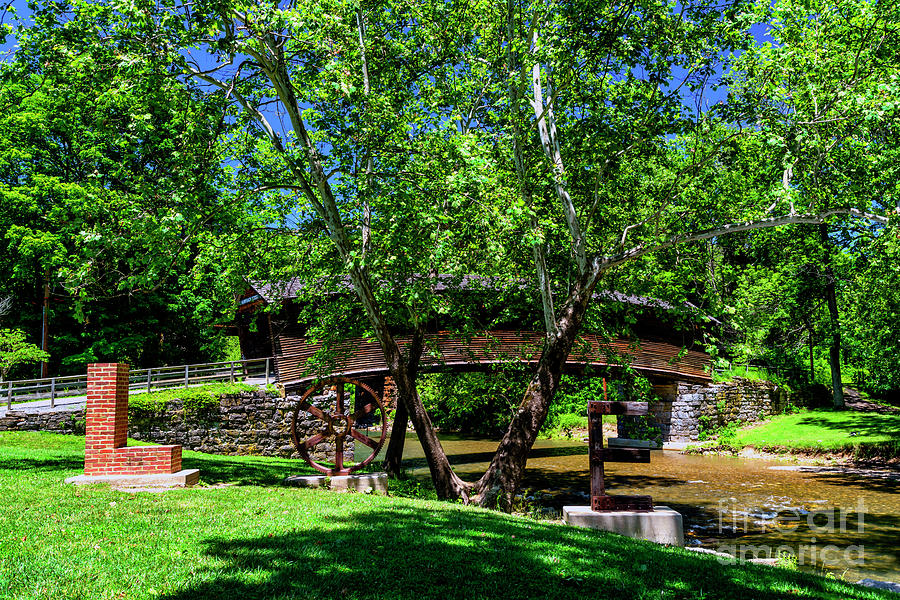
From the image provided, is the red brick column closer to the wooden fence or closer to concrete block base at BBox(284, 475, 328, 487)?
concrete block base at BBox(284, 475, 328, 487)

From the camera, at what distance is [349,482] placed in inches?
456

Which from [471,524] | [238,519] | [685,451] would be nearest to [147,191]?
[238,519]

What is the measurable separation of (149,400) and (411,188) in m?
13.7

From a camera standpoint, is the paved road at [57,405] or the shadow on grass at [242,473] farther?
the paved road at [57,405]

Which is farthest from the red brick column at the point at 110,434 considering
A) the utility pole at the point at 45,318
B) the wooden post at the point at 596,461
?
the utility pole at the point at 45,318

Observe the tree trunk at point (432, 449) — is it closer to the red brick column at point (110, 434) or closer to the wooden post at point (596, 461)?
the wooden post at point (596, 461)

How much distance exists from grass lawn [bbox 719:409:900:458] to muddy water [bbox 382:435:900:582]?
5.20ft

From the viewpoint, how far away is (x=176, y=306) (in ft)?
101

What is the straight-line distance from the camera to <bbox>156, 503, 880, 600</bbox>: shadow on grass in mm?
4438

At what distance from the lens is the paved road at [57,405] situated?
1994 cm

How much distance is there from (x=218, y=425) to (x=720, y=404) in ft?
68.0

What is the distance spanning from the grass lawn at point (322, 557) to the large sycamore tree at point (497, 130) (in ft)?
13.8

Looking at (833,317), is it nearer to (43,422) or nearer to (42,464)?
(42,464)

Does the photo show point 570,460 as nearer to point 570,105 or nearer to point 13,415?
point 570,105
